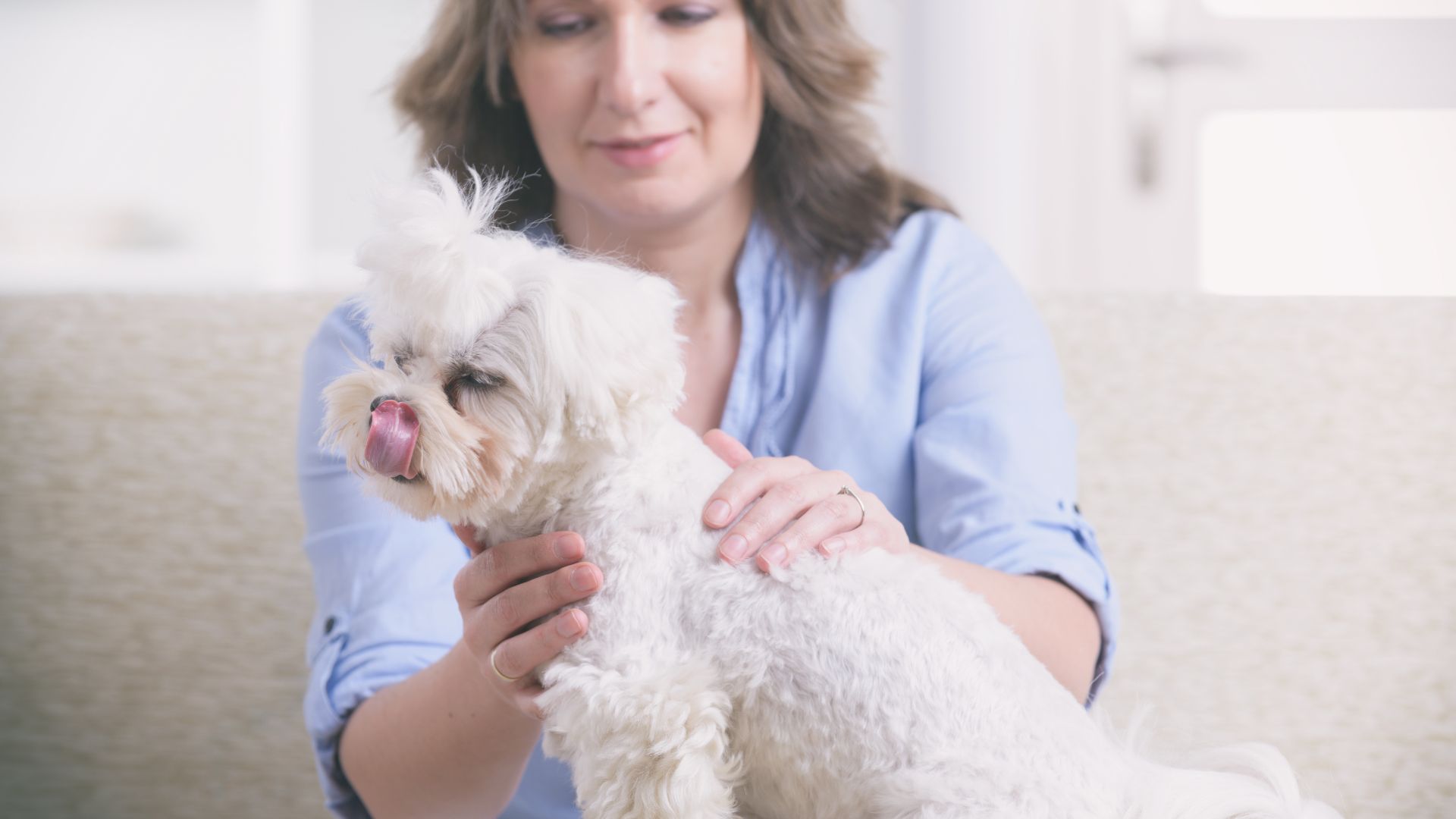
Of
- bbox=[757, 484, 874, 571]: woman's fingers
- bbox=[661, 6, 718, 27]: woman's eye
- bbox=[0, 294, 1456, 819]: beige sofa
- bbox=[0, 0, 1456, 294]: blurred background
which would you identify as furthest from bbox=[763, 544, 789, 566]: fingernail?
bbox=[0, 0, 1456, 294]: blurred background

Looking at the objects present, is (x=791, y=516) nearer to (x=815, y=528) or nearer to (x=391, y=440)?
(x=815, y=528)

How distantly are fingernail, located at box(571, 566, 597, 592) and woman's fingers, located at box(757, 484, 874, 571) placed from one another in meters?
0.10

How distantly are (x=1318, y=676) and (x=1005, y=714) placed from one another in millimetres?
899

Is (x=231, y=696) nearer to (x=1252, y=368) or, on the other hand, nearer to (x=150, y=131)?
(x=1252, y=368)

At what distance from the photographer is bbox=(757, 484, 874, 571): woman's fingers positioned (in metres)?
0.67

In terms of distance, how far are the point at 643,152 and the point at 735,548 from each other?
0.52m

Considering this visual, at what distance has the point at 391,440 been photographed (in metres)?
0.61

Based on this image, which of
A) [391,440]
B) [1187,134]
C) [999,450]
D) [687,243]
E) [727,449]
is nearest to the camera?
[391,440]

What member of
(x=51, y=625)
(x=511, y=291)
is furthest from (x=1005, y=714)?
(x=51, y=625)

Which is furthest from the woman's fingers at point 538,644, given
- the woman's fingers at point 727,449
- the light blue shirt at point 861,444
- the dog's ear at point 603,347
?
the light blue shirt at point 861,444

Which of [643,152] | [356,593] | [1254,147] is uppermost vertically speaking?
[643,152]

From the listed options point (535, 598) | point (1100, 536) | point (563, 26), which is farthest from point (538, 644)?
point (1100, 536)

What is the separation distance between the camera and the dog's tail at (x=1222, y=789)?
2.12 ft

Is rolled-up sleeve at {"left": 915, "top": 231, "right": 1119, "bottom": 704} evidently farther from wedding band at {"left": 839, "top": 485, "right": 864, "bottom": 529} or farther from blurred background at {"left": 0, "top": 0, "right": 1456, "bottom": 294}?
blurred background at {"left": 0, "top": 0, "right": 1456, "bottom": 294}
